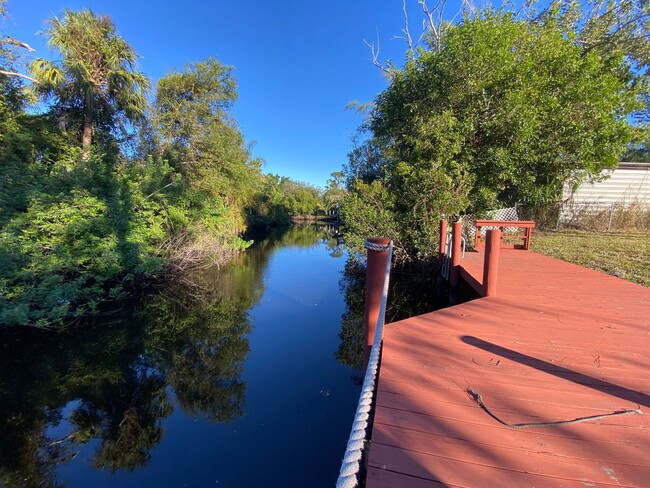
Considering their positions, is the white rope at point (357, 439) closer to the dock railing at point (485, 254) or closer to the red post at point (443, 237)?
the dock railing at point (485, 254)

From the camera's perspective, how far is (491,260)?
365 centimetres

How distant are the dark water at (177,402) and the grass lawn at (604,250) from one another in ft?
18.5

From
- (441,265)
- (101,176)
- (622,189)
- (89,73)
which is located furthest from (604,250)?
(89,73)

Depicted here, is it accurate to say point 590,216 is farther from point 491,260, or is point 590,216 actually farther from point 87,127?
point 87,127

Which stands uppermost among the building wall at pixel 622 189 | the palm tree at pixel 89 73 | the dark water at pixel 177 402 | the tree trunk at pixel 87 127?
the palm tree at pixel 89 73

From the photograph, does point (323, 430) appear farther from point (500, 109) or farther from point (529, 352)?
point (500, 109)

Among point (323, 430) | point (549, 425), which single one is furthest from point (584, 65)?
point (323, 430)

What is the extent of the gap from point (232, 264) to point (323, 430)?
10.2 metres

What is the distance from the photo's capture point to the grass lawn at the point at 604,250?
559cm

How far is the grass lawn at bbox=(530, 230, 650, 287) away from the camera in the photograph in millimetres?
5590

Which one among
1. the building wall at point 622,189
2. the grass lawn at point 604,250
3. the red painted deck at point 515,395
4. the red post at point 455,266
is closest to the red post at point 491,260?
the red painted deck at point 515,395

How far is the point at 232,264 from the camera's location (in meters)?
12.8

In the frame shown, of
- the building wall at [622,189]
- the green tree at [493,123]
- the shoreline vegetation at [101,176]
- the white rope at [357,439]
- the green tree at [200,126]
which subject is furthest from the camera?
the green tree at [200,126]

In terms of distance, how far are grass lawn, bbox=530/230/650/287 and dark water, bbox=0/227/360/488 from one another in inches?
222
